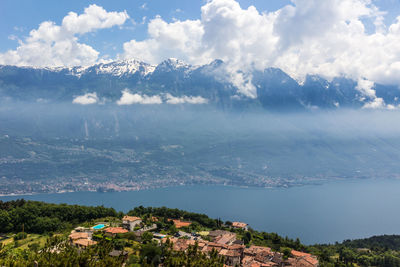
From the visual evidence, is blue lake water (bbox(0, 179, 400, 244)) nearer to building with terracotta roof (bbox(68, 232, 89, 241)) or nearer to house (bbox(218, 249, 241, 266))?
house (bbox(218, 249, 241, 266))

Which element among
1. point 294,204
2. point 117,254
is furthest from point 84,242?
point 294,204

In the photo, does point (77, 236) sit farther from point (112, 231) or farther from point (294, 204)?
point (294, 204)

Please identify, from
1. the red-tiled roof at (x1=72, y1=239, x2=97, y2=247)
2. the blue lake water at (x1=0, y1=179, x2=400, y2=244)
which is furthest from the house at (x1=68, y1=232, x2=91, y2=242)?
the blue lake water at (x1=0, y1=179, x2=400, y2=244)

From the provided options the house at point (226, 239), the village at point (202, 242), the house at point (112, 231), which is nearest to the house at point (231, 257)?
the village at point (202, 242)

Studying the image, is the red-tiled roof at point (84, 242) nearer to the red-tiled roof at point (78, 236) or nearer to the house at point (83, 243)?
the house at point (83, 243)

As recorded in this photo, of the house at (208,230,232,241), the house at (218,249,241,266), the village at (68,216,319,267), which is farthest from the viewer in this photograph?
the house at (208,230,232,241)

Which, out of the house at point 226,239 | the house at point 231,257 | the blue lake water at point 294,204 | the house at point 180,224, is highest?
the house at point 180,224
